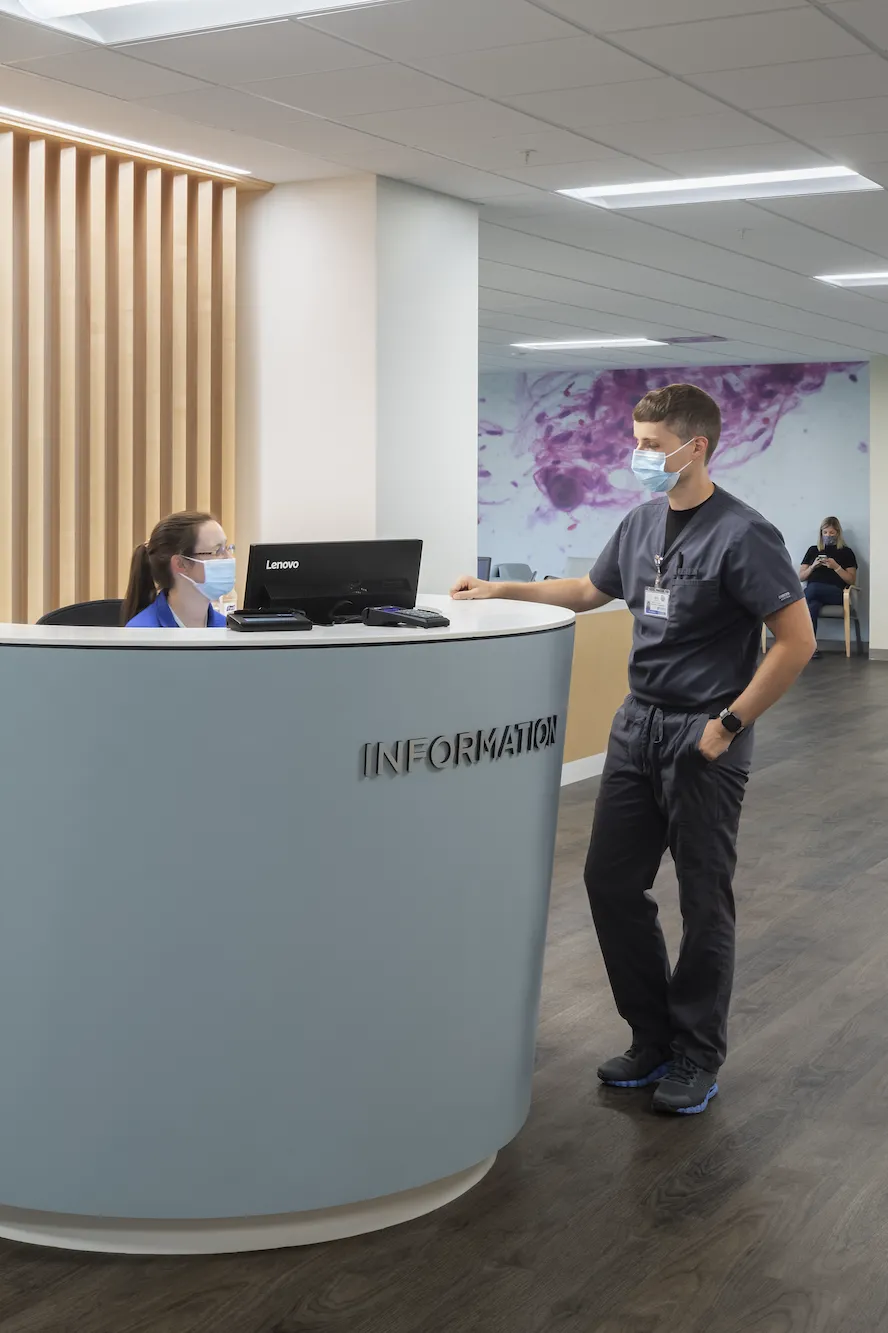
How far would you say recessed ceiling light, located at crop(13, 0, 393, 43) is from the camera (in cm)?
445

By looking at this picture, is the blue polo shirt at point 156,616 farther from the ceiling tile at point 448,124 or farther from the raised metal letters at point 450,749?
the ceiling tile at point 448,124

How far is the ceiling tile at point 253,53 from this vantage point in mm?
4648

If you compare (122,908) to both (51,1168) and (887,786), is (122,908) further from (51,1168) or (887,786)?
(887,786)

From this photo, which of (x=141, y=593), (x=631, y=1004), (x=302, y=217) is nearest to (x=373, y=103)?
(x=302, y=217)

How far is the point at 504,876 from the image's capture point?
3070 mm

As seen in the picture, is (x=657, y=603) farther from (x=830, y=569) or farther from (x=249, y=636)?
(x=830, y=569)

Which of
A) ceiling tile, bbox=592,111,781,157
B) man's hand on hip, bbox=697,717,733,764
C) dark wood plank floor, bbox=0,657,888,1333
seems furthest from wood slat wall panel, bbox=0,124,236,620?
man's hand on hip, bbox=697,717,733,764

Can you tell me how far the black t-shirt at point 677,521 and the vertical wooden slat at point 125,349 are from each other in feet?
11.4

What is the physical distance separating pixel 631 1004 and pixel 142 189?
4523 millimetres

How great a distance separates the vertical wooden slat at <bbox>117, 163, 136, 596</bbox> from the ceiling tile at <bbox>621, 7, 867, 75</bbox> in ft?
8.52

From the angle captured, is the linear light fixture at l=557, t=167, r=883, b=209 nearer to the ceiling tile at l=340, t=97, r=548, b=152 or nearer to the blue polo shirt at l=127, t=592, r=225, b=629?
the ceiling tile at l=340, t=97, r=548, b=152

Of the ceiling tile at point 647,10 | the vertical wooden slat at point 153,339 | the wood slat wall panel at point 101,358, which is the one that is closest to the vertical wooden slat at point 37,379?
the wood slat wall panel at point 101,358

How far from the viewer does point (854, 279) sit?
9.91 metres

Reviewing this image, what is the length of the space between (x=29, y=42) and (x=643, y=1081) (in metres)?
3.77
